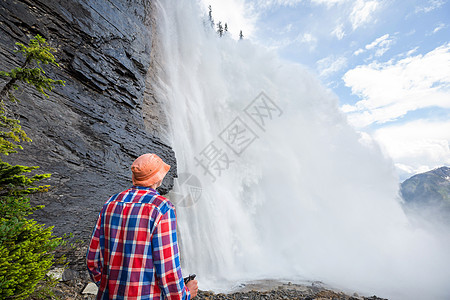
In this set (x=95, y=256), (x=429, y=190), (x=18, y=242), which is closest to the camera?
(x=95, y=256)

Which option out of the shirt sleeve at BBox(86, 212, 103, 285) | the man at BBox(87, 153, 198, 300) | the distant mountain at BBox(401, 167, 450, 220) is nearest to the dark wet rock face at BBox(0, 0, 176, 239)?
the shirt sleeve at BBox(86, 212, 103, 285)

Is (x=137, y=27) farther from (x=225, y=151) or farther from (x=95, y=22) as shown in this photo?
(x=225, y=151)

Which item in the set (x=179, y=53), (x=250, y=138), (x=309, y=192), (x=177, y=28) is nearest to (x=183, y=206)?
(x=179, y=53)

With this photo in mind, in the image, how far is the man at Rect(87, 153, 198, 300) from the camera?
1404mm

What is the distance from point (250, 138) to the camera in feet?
84.2

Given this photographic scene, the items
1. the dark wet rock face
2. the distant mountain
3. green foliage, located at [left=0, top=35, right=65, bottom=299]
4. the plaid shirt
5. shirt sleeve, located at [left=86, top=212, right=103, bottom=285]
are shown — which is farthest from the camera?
the distant mountain

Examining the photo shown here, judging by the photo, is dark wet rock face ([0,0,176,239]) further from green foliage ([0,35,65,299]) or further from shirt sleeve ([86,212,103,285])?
shirt sleeve ([86,212,103,285])

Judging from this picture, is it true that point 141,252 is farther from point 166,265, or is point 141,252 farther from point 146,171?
point 146,171

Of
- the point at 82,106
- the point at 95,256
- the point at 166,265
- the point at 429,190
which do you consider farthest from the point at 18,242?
the point at 429,190

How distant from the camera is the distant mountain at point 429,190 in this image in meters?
116

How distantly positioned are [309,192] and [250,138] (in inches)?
555

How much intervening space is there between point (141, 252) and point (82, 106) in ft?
20.3

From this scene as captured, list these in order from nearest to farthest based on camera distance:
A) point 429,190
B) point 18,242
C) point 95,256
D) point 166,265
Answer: point 166,265 < point 95,256 < point 18,242 < point 429,190

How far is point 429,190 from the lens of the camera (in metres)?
133
